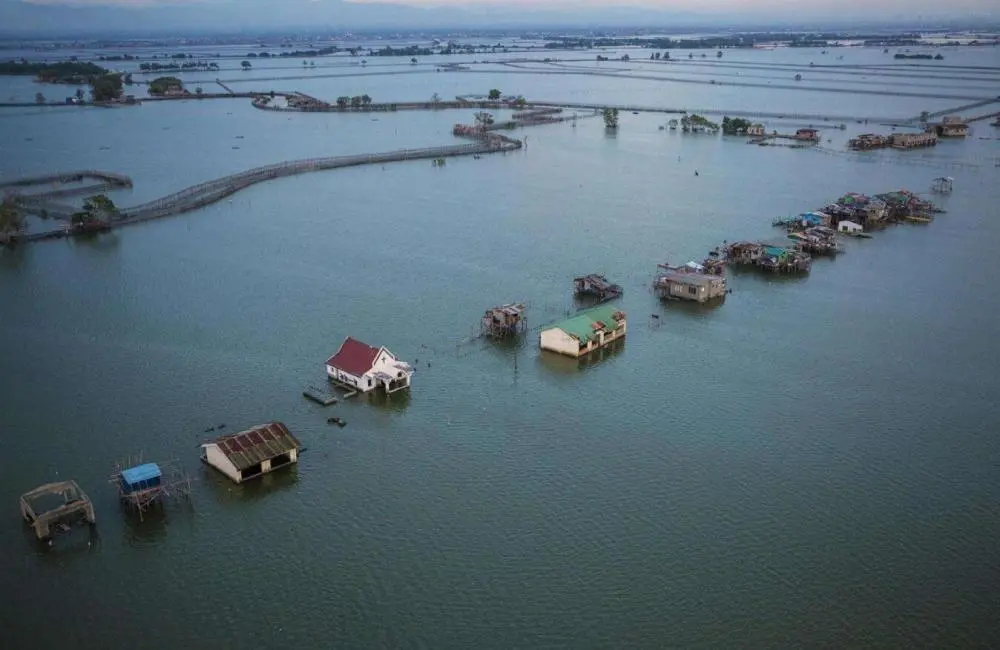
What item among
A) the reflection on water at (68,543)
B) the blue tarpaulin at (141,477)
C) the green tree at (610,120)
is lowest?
the reflection on water at (68,543)

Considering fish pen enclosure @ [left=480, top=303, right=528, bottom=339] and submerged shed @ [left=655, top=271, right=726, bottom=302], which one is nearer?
fish pen enclosure @ [left=480, top=303, right=528, bottom=339]

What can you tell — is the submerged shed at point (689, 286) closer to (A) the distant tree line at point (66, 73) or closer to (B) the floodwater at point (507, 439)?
(B) the floodwater at point (507, 439)

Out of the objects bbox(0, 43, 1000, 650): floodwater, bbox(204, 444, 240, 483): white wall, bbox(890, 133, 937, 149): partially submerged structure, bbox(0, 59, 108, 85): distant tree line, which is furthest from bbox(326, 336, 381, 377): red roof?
bbox(0, 59, 108, 85): distant tree line

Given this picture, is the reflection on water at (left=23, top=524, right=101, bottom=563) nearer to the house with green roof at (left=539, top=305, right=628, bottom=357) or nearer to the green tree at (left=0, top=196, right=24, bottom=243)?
the house with green roof at (left=539, top=305, right=628, bottom=357)

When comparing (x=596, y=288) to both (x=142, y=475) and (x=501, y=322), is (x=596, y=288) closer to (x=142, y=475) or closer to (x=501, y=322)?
(x=501, y=322)

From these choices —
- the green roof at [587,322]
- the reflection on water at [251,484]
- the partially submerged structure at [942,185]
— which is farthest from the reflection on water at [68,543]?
the partially submerged structure at [942,185]
